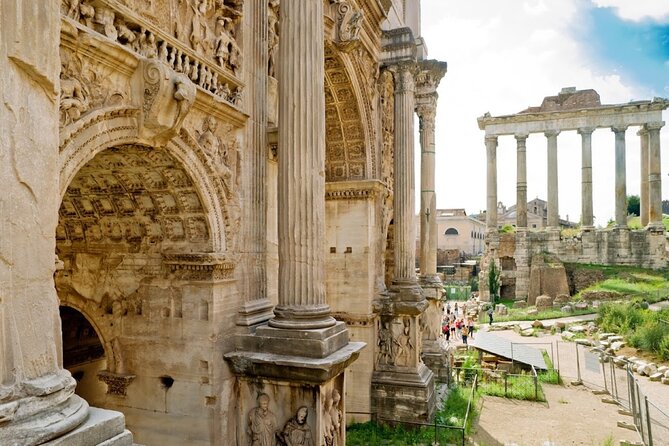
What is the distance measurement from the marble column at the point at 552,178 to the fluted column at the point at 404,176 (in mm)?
28891

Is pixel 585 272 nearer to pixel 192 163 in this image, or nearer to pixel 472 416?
pixel 472 416

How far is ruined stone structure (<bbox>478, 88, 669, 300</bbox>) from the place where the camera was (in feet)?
113

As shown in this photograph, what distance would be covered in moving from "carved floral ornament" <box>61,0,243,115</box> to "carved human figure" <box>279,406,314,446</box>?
152 inches

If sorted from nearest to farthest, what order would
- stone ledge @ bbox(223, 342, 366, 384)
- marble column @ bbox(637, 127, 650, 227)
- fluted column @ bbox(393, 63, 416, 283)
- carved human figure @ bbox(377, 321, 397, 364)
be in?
1. stone ledge @ bbox(223, 342, 366, 384)
2. carved human figure @ bbox(377, 321, 397, 364)
3. fluted column @ bbox(393, 63, 416, 283)
4. marble column @ bbox(637, 127, 650, 227)

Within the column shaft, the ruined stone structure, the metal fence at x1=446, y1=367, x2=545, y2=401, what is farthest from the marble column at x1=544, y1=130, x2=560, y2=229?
the column shaft

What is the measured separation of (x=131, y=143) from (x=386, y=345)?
8.11 m

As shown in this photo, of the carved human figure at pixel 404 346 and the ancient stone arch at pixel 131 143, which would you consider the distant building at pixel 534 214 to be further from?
the ancient stone arch at pixel 131 143

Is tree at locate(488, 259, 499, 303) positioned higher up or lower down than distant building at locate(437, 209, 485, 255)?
lower down

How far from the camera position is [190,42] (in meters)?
5.02

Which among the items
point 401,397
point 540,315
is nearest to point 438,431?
point 401,397

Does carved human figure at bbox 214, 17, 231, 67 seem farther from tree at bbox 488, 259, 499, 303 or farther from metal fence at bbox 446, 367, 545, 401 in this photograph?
tree at bbox 488, 259, 499, 303

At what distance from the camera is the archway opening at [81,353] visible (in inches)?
302

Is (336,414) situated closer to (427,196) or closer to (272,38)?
(272,38)

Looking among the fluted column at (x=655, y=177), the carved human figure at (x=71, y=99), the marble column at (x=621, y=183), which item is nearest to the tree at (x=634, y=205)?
the fluted column at (x=655, y=177)
